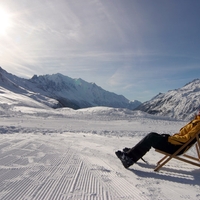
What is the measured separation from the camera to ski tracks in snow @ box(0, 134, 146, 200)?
338 cm

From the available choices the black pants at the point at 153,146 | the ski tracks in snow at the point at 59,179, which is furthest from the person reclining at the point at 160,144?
the ski tracks in snow at the point at 59,179

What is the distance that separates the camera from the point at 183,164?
601 cm

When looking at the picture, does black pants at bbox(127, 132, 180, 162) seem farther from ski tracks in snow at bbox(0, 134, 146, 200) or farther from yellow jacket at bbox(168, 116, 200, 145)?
ski tracks in snow at bbox(0, 134, 146, 200)

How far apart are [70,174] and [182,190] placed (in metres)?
2.25

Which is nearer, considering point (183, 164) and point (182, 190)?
point (182, 190)

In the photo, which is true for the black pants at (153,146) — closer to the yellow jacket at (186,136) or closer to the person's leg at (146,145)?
the person's leg at (146,145)

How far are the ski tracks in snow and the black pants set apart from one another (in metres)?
0.73

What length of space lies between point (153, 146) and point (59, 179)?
246 cm

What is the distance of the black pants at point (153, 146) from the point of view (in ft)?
16.9

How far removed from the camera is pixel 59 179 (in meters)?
4.07

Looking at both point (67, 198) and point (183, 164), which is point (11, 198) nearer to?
point (67, 198)

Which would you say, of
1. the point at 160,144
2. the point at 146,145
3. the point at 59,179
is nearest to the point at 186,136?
the point at 160,144

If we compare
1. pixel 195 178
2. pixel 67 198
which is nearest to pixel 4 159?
pixel 67 198

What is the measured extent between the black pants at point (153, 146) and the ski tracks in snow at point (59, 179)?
73cm
